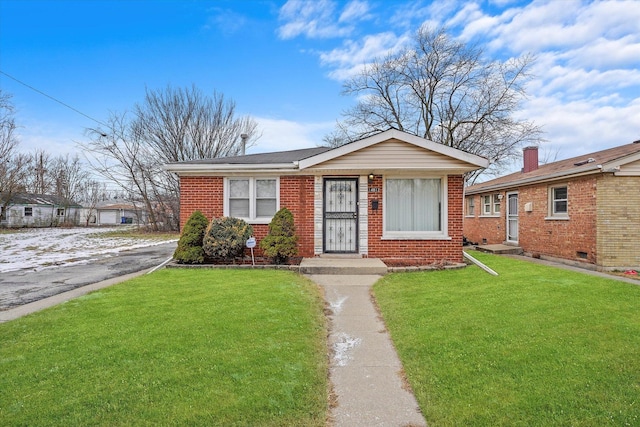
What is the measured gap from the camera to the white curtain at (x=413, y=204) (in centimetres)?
968

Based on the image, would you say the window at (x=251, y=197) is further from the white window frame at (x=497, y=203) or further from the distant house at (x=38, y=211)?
the distant house at (x=38, y=211)

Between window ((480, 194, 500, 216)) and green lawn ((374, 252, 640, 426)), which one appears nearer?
green lawn ((374, 252, 640, 426))

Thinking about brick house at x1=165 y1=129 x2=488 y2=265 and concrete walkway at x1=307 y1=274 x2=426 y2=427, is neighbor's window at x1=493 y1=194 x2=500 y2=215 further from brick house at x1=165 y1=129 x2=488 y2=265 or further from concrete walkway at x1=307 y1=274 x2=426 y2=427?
concrete walkway at x1=307 y1=274 x2=426 y2=427

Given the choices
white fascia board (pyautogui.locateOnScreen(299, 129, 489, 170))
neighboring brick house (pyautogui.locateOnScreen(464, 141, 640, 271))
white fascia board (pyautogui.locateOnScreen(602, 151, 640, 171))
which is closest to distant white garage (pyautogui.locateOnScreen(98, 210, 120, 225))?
white fascia board (pyautogui.locateOnScreen(299, 129, 489, 170))

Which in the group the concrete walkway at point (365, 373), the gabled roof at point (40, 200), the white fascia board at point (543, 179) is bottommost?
the concrete walkway at point (365, 373)

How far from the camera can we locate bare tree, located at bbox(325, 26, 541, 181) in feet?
74.7

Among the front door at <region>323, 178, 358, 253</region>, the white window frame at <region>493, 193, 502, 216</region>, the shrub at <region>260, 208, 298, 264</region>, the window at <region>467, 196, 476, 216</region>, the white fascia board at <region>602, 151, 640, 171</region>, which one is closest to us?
the shrub at <region>260, 208, 298, 264</region>

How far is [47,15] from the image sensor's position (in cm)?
1341

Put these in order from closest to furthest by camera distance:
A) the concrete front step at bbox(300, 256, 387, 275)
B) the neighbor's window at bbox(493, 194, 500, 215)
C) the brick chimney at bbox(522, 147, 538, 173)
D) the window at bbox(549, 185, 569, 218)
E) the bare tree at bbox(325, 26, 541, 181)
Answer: the concrete front step at bbox(300, 256, 387, 275) < the window at bbox(549, 185, 569, 218) < the neighbor's window at bbox(493, 194, 500, 215) < the brick chimney at bbox(522, 147, 538, 173) < the bare tree at bbox(325, 26, 541, 181)

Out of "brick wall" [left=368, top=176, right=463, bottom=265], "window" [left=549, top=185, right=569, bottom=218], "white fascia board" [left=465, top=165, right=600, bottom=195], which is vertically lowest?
"brick wall" [left=368, top=176, right=463, bottom=265]

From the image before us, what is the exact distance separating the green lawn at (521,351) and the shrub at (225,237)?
13.2 feet

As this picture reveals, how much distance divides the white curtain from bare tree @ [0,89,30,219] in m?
31.9

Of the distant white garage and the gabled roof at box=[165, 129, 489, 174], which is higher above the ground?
the gabled roof at box=[165, 129, 489, 174]

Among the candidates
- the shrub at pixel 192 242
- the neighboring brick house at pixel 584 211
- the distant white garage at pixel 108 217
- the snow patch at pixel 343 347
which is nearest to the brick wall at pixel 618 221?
the neighboring brick house at pixel 584 211
